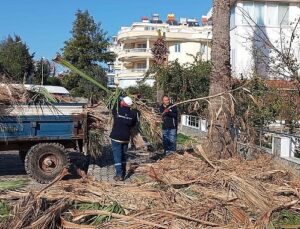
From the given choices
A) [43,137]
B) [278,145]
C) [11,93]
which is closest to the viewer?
[11,93]

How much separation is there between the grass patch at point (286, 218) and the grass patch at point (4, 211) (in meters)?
3.25

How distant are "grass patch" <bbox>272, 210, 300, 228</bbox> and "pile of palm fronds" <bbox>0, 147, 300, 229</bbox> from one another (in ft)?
0.19

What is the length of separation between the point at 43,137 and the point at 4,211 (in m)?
4.27

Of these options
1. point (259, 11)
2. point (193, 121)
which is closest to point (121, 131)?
point (193, 121)

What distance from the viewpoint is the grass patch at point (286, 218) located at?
651cm

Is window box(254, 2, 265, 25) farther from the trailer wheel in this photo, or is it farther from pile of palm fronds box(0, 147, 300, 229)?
pile of palm fronds box(0, 147, 300, 229)

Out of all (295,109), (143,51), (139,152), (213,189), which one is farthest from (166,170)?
(143,51)

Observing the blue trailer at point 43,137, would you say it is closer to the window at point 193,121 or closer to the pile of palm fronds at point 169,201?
the pile of palm fronds at point 169,201

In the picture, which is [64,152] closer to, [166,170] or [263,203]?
[166,170]

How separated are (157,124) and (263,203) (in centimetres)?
471

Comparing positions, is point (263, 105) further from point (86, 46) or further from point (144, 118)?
point (86, 46)

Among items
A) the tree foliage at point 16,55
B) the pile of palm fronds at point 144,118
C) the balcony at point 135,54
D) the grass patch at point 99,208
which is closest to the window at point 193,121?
the pile of palm fronds at point 144,118

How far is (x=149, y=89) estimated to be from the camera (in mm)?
30469

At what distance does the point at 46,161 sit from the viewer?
10.3 metres
